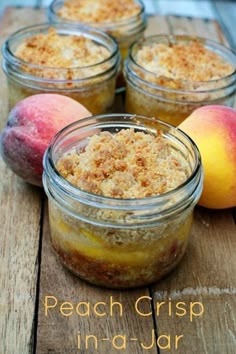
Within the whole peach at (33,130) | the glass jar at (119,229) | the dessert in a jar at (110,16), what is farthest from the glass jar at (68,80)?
the glass jar at (119,229)

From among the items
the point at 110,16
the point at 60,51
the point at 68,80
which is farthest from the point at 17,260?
the point at 110,16

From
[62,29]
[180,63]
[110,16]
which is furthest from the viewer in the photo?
[110,16]

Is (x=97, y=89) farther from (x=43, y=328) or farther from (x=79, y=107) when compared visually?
(x=43, y=328)

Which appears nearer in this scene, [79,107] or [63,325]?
[63,325]

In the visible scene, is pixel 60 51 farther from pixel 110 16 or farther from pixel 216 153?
pixel 216 153

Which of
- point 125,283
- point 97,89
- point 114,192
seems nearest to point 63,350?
point 125,283

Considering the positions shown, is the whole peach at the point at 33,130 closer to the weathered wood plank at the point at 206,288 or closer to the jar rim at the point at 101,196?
the jar rim at the point at 101,196
